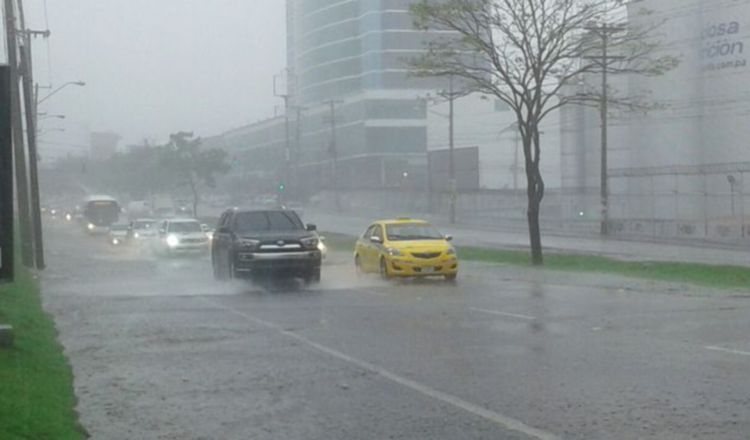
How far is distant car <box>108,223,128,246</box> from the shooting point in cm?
6150

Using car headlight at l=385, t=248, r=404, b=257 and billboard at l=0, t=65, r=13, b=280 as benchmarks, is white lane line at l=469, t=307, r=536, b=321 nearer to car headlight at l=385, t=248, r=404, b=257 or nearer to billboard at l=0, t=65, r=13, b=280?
car headlight at l=385, t=248, r=404, b=257

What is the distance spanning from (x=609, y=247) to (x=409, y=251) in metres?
23.3

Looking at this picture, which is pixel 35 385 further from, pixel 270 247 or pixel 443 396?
pixel 270 247

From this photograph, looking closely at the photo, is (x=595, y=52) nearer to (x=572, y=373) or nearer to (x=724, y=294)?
(x=724, y=294)

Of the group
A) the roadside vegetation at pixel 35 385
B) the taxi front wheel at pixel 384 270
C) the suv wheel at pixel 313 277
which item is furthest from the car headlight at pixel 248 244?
the roadside vegetation at pixel 35 385

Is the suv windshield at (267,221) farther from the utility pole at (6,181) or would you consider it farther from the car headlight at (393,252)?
the utility pole at (6,181)

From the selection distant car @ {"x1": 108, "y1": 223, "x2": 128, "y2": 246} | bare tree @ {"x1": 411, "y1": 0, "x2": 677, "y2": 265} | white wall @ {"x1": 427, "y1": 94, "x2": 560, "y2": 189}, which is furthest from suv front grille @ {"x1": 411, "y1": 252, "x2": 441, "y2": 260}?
white wall @ {"x1": 427, "y1": 94, "x2": 560, "y2": 189}

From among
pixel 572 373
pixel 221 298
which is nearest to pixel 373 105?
pixel 221 298

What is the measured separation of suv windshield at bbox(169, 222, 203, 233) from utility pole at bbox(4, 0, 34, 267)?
8.96m

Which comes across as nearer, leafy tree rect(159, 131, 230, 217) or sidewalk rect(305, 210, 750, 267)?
sidewalk rect(305, 210, 750, 267)

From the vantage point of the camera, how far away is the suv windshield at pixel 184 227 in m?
44.7

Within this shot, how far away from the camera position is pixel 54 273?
3328 cm

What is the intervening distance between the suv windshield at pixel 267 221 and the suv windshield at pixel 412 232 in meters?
2.53

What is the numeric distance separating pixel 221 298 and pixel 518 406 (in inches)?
541
